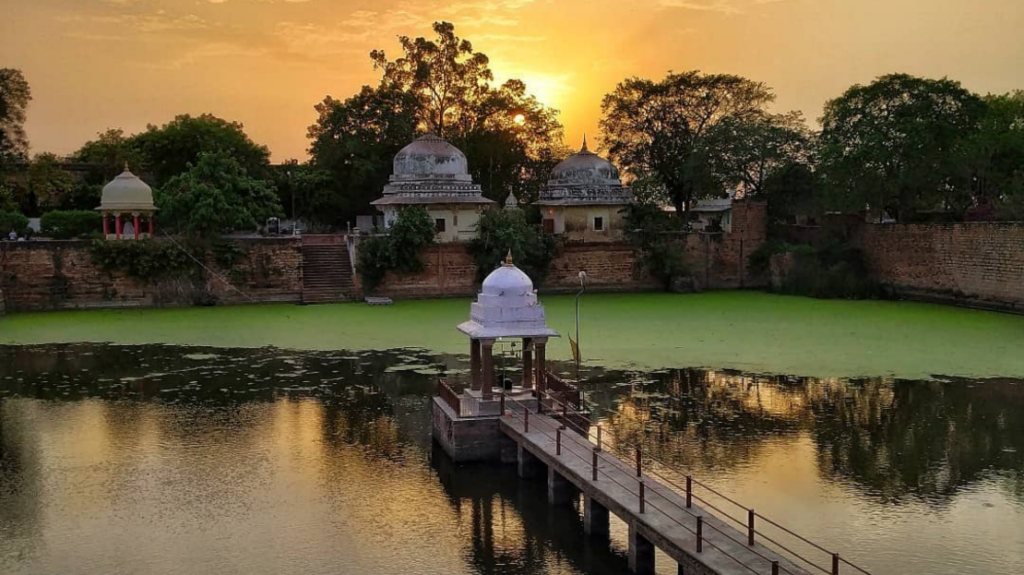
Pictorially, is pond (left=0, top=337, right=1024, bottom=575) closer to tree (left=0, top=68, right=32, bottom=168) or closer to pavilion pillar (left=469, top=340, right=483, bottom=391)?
pavilion pillar (left=469, top=340, right=483, bottom=391)

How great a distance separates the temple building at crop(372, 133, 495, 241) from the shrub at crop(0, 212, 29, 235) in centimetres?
1148

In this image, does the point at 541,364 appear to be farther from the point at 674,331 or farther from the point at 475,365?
the point at 674,331

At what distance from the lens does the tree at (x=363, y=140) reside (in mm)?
37562

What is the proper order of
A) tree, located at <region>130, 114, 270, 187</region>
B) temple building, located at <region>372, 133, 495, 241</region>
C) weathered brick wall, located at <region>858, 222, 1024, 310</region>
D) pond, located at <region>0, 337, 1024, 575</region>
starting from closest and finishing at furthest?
1. pond, located at <region>0, 337, 1024, 575</region>
2. weathered brick wall, located at <region>858, 222, 1024, 310</region>
3. temple building, located at <region>372, 133, 495, 241</region>
4. tree, located at <region>130, 114, 270, 187</region>

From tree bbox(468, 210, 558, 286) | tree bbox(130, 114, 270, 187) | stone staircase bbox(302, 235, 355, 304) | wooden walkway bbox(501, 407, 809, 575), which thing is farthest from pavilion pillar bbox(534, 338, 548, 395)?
tree bbox(130, 114, 270, 187)

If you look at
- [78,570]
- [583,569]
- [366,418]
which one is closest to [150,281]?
[366,418]

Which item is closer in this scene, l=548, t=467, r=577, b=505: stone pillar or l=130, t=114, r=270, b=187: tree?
l=548, t=467, r=577, b=505: stone pillar

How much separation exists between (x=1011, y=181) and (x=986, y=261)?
4.64 meters

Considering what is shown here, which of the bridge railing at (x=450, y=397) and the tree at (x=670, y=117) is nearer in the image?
the bridge railing at (x=450, y=397)

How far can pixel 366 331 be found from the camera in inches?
893

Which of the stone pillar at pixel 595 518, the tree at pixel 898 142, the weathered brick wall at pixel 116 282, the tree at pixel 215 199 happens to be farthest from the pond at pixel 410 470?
the tree at pixel 898 142

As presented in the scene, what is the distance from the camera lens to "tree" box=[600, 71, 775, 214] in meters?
35.6

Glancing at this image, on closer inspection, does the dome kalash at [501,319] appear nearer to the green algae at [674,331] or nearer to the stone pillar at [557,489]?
the stone pillar at [557,489]

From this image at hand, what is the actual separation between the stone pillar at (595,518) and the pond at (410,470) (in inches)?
4.9
